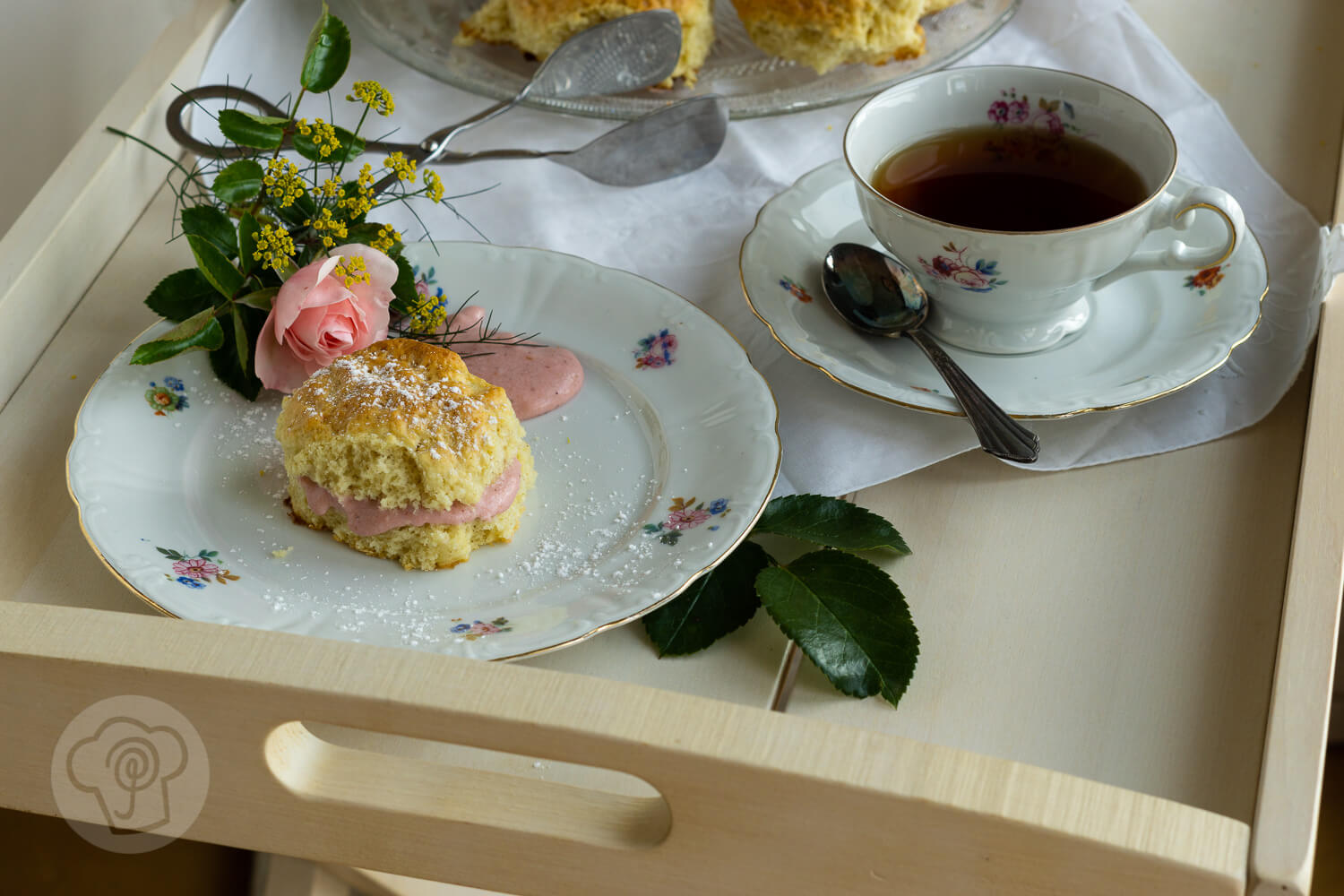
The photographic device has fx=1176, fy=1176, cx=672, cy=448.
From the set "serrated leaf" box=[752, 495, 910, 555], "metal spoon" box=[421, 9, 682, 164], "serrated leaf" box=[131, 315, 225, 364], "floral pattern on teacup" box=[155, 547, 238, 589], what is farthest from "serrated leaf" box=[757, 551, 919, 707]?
"metal spoon" box=[421, 9, 682, 164]

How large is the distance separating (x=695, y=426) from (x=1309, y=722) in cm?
42

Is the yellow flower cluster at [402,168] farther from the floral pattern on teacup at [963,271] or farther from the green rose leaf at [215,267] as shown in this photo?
the floral pattern on teacup at [963,271]

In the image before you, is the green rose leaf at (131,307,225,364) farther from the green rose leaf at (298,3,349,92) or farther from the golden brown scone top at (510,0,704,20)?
the golden brown scone top at (510,0,704,20)

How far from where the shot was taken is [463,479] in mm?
749

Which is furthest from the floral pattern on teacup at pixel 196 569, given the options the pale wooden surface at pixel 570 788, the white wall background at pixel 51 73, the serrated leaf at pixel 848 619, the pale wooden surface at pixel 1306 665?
the white wall background at pixel 51 73

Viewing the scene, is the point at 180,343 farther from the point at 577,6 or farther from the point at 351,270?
the point at 577,6

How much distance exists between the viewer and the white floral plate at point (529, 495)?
28.2 inches

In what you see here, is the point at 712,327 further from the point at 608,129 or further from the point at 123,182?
the point at 123,182

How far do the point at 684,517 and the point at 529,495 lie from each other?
0.39 ft

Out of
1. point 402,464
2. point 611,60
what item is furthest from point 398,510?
Answer: point 611,60

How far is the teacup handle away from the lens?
0.83 m

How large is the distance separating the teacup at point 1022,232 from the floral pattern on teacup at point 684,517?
0.84ft

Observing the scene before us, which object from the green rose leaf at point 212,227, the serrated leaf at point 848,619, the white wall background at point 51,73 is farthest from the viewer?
the white wall background at point 51,73

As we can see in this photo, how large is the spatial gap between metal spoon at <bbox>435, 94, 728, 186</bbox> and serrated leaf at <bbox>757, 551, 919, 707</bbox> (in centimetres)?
51
